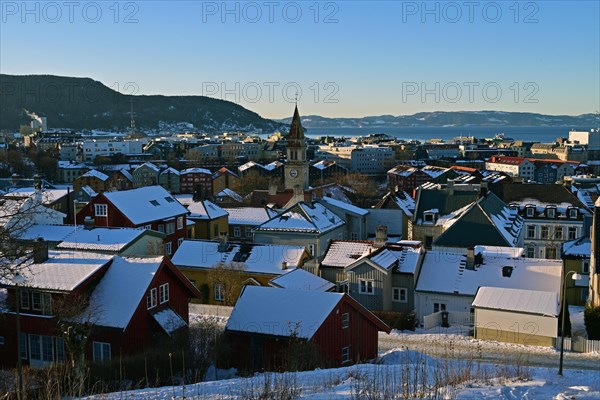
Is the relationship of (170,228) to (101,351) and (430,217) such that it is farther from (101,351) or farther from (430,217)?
(101,351)

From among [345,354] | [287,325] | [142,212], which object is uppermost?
[142,212]

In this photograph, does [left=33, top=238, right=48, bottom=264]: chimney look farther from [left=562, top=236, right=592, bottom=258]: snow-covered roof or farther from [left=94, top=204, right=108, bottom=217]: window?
[left=562, top=236, right=592, bottom=258]: snow-covered roof

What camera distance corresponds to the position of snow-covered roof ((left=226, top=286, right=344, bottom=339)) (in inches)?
719

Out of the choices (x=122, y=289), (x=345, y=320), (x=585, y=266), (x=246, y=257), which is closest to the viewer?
(x=122, y=289)

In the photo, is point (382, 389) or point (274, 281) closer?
point (382, 389)

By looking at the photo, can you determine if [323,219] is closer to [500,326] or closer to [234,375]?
[500,326]

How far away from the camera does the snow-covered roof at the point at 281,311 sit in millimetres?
18266

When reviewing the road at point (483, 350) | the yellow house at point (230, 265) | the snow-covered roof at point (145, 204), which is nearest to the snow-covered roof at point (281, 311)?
the road at point (483, 350)

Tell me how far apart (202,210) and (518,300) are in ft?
83.3

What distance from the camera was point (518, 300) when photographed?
80.4ft

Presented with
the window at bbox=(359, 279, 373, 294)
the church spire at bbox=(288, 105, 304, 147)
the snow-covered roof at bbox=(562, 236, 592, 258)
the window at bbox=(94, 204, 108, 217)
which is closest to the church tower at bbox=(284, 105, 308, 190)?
the church spire at bbox=(288, 105, 304, 147)

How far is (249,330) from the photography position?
18578 mm

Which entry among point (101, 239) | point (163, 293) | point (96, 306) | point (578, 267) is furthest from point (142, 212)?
point (578, 267)

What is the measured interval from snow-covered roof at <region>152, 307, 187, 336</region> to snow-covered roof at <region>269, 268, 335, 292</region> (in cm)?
587
